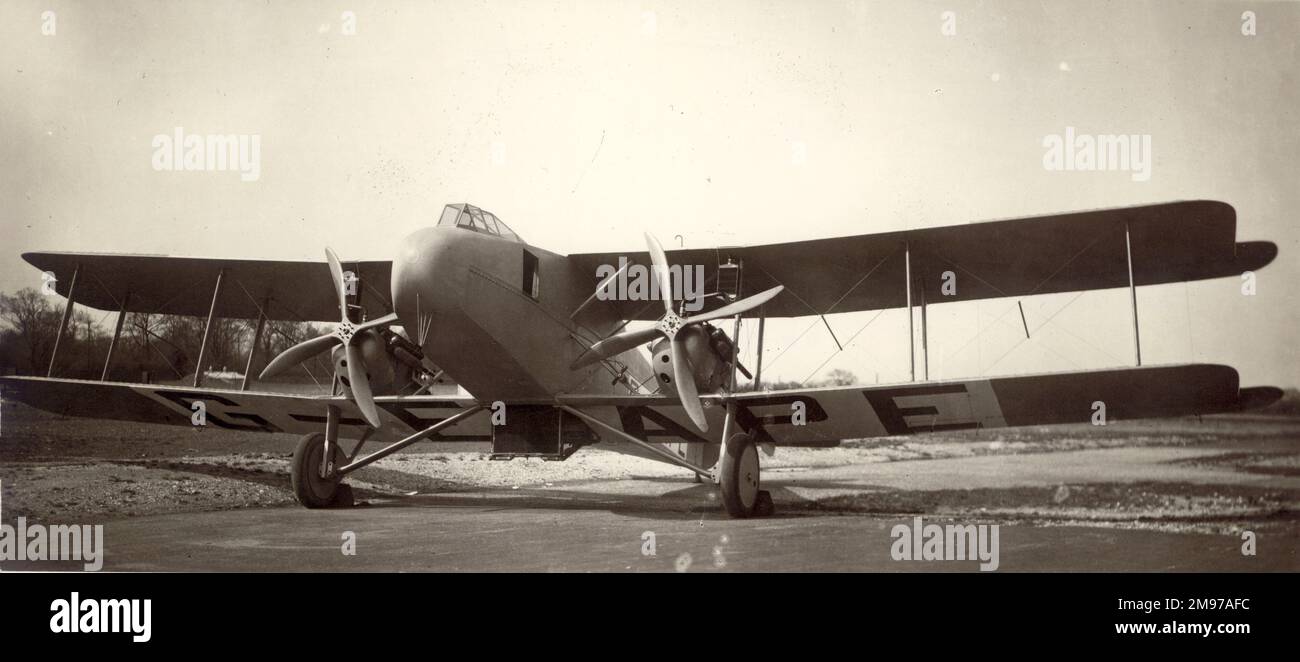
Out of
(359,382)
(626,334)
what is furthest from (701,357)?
(359,382)

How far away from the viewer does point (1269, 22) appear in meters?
8.62

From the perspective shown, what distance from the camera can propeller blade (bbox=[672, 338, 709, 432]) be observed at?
10.8 meters

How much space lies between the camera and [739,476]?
11242 millimetres

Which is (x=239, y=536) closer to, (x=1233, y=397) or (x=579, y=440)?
(x=579, y=440)

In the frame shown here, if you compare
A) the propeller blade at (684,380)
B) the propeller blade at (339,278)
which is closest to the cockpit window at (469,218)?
the propeller blade at (339,278)

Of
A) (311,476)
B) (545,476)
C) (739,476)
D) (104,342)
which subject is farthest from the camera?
(545,476)

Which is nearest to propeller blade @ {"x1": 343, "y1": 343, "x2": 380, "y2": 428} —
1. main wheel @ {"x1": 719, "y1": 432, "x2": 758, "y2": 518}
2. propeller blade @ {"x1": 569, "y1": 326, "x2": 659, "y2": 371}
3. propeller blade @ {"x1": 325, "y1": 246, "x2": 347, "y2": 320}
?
propeller blade @ {"x1": 325, "y1": 246, "x2": 347, "y2": 320}

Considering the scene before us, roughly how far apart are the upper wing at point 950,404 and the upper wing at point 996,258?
1.75m

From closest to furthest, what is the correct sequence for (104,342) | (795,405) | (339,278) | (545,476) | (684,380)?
(684,380), (339,278), (795,405), (104,342), (545,476)

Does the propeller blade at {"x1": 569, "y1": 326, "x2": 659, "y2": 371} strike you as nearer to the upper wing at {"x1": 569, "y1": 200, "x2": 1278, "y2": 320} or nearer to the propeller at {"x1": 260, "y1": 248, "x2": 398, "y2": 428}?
the upper wing at {"x1": 569, "y1": 200, "x2": 1278, "y2": 320}

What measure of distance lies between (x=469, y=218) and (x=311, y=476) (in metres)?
4.93

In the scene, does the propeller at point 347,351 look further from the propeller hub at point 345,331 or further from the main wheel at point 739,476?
the main wheel at point 739,476

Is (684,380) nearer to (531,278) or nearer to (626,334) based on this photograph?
(626,334)

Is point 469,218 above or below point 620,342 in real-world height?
above
